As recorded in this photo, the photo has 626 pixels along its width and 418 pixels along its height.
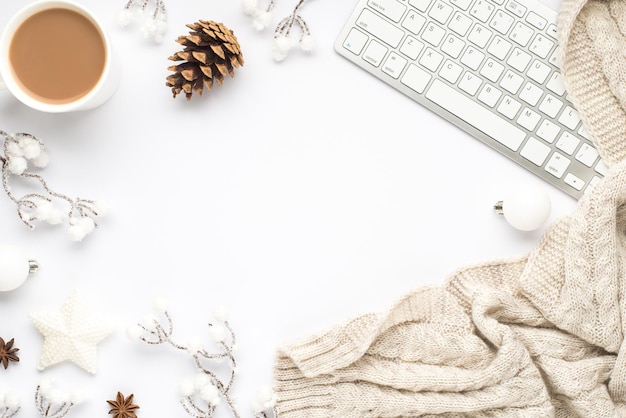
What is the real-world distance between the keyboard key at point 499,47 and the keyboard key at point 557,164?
14 centimetres

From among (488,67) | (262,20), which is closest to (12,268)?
(262,20)

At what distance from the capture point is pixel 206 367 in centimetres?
92

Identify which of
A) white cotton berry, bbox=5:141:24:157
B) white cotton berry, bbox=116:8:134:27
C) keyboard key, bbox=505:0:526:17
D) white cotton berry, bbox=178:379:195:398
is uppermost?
keyboard key, bbox=505:0:526:17

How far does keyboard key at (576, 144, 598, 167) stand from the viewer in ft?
2.93

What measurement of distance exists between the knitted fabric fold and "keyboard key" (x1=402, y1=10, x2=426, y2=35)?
30cm

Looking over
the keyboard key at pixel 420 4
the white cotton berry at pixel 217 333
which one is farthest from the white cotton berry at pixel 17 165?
the keyboard key at pixel 420 4

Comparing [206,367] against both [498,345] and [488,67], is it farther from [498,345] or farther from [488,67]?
[488,67]

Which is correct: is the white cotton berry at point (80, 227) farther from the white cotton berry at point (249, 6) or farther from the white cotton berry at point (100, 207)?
the white cotton berry at point (249, 6)

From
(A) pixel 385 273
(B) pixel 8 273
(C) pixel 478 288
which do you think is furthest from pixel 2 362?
(C) pixel 478 288

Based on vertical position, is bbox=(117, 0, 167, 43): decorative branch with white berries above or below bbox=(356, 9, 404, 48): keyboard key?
below

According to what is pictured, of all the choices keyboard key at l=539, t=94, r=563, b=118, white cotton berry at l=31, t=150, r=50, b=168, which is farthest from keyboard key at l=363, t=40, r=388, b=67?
white cotton berry at l=31, t=150, r=50, b=168

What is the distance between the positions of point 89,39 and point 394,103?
0.38 meters

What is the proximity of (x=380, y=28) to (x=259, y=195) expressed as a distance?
0.26 metres

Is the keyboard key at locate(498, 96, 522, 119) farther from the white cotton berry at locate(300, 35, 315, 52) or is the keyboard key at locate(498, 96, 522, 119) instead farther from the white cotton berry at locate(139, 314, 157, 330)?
the white cotton berry at locate(139, 314, 157, 330)
